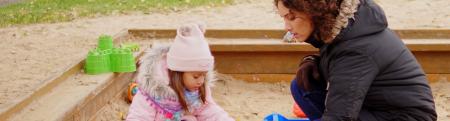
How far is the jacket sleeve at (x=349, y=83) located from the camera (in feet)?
8.51

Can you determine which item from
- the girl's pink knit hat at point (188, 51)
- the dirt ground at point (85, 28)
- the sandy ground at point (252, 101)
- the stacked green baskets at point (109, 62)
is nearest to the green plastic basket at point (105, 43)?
the dirt ground at point (85, 28)

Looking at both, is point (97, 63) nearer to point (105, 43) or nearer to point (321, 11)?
point (105, 43)

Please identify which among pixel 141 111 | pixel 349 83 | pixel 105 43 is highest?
pixel 349 83

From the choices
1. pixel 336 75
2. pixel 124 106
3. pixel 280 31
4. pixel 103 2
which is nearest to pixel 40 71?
pixel 124 106

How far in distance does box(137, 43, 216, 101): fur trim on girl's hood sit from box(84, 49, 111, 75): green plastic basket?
32.9 inches

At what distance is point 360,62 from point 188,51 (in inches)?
37.3

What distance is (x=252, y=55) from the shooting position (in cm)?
506

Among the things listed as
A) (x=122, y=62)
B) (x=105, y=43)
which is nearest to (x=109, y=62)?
(x=122, y=62)

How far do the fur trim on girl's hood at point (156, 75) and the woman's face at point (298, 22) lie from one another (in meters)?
0.81

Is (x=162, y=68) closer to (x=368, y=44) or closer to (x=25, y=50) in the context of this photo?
(x=368, y=44)

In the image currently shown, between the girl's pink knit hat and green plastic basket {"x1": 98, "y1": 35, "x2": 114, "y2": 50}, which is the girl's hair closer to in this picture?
the girl's pink knit hat

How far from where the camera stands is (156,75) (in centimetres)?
338

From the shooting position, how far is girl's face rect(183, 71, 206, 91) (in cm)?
339

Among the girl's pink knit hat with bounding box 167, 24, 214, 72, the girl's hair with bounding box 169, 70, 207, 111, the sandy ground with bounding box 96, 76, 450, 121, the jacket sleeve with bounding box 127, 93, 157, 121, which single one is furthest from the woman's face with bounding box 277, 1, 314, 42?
the sandy ground with bounding box 96, 76, 450, 121
